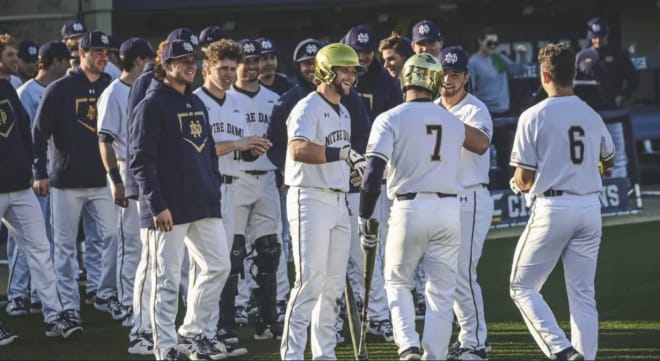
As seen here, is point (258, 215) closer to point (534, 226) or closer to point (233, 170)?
point (233, 170)

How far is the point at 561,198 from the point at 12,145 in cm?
409

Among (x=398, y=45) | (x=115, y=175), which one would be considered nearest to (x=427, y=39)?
(x=398, y=45)

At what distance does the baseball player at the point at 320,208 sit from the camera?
8570 mm

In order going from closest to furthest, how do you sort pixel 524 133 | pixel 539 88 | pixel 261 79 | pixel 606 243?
pixel 524 133 < pixel 261 79 < pixel 606 243 < pixel 539 88

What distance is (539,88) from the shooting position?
17.3m

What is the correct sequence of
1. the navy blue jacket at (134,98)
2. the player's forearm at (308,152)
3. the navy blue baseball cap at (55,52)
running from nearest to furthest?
the player's forearm at (308,152) → the navy blue jacket at (134,98) → the navy blue baseball cap at (55,52)

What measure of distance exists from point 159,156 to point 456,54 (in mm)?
2044

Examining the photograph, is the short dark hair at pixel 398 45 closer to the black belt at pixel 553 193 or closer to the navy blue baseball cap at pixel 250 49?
the navy blue baseball cap at pixel 250 49

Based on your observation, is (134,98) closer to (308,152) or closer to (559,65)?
(308,152)

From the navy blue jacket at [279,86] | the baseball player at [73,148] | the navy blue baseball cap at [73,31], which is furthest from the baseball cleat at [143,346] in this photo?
the navy blue baseball cap at [73,31]

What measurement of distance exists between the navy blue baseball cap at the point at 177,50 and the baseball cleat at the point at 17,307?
3.27 m

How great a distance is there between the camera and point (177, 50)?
29.1 feet

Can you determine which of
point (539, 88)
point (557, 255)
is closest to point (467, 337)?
point (557, 255)

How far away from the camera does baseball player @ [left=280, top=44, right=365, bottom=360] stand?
8.57m
